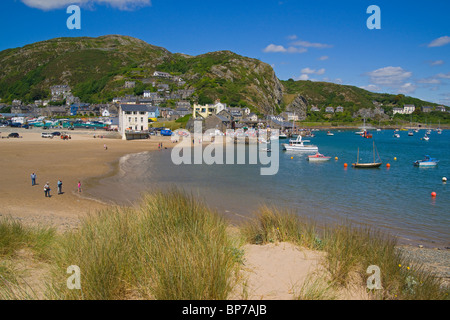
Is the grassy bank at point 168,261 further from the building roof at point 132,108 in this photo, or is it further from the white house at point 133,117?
the building roof at point 132,108

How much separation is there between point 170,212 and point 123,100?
402 ft

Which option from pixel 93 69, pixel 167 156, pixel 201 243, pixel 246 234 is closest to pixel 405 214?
pixel 246 234

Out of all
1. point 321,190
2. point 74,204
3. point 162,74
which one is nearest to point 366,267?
point 74,204

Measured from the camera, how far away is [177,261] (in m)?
4.92

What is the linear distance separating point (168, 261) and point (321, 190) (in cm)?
2216

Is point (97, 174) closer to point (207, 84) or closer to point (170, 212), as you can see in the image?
point (170, 212)

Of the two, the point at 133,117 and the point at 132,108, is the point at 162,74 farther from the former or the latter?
the point at 132,108

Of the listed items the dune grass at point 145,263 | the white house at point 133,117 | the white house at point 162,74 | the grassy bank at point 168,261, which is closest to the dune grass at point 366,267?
the grassy bank at point 168,261

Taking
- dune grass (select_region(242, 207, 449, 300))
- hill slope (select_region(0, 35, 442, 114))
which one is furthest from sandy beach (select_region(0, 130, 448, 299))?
hill slope (select_region(0, 35, 442, 114))

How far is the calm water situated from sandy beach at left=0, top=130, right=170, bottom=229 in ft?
7.31

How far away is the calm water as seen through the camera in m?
17.3

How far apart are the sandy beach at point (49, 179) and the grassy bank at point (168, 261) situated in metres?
2.35

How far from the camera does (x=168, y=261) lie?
16.2ft

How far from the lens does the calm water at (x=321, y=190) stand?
1728 cm
